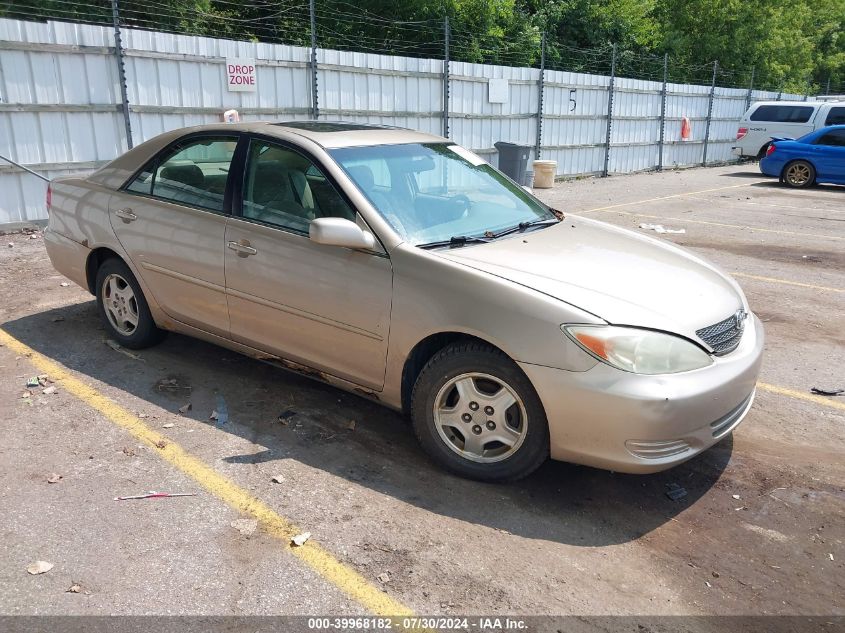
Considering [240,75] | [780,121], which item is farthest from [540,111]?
[240,75]

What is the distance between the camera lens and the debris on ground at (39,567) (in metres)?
2.95

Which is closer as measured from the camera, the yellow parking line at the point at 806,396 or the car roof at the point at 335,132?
the car roof at the point at 335,132

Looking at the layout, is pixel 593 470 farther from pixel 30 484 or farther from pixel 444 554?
pixel 30 484

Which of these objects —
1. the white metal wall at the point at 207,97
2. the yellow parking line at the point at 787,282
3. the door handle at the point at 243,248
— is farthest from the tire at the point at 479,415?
the white metal wall at the point at 207,97

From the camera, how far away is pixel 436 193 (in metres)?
A: 4.36

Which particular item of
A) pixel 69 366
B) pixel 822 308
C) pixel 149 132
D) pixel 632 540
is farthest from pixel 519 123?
pixel 632 540

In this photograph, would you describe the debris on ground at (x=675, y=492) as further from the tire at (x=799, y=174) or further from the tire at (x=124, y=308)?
the tire at (x=799, y=174)

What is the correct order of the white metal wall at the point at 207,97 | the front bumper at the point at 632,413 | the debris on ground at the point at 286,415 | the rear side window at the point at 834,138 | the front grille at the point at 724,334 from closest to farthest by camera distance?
the front bumper at the point at 632,413, the front grille at the point at 724,334, the debris on ground at the point at 286,415, the white metal wall at the point at 207,97, the rear side window at the point at 834,138

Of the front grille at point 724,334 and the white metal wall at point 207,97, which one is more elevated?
the white metal wall at point 207,97

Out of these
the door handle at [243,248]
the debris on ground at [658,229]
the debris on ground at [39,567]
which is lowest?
the debris on ground at [658,229]

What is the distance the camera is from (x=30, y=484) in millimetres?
3590

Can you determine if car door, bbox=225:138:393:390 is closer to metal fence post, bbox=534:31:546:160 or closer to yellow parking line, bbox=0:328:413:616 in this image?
yellow parking line, bbox=0:328:413:616

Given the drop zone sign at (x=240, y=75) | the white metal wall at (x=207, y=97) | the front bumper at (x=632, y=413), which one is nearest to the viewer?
the front bumper at (x=632, y=413)

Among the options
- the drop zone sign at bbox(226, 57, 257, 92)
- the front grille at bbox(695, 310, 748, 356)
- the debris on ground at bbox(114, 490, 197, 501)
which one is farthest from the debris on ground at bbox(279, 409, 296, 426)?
the drop zone sign at bbox(226, 57, 257, 92)
